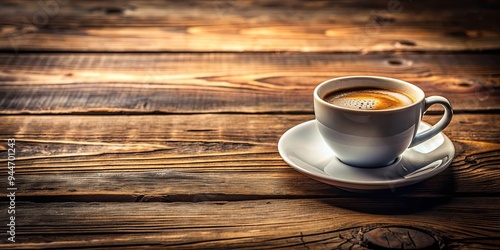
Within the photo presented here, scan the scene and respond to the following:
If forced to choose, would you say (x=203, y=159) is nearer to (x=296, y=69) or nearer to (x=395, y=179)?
(x=395, y=179)

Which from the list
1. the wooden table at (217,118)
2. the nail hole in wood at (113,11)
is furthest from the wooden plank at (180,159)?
the nail hole in wood at (113,11)

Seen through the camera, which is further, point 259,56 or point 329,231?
point 259,56

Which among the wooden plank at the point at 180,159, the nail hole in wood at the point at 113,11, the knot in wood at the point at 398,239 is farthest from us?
the nail hole in wood at the point at 113,11

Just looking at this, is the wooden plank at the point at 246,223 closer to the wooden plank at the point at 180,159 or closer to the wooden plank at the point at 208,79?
Answer: the wooden plank at the point at 180,159

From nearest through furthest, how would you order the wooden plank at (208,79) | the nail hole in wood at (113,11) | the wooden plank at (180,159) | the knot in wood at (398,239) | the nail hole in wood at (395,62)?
the knot in wood at (398,239) < the wooden plank at (180,159) < the wooden plank at (208,79) < the nail hole in wood at (395,62) < the nail hole in wood at (113,11)

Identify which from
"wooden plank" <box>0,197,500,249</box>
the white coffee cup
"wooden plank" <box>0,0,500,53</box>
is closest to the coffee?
the white coffee cup

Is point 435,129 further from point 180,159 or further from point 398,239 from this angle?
point 180,159

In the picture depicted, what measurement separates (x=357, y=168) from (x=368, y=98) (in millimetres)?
97

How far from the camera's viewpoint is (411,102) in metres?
0.75

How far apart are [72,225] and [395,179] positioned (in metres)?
0.35

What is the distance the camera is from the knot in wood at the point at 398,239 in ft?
1.96

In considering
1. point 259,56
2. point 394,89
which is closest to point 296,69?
point 259,56

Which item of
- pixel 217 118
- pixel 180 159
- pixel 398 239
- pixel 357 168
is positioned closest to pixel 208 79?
pixel 217 118

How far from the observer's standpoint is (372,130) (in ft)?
2.26
